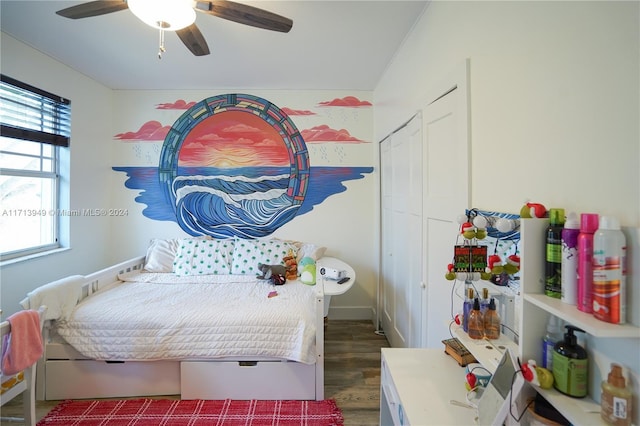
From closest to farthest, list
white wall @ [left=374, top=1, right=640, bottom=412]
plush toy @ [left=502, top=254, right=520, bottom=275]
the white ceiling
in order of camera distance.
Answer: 1. white wall @ [left=374, top=1, right=640, bottom=412]
2. plush toy @ [left=502, top=254, right=520, bottom=275]
3. the white ceiling

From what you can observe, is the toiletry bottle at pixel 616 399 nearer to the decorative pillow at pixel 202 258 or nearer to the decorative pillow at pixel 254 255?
the decorative pillow at pixel 254 255

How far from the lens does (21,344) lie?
1491 mm

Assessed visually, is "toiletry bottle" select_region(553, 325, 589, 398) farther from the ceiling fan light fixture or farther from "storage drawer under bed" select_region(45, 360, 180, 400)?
"storage drawer under bed" select_region(45, 360, 180, 400)

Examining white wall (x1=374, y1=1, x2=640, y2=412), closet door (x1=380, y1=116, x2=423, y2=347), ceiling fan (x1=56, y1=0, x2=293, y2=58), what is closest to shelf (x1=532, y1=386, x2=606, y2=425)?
white wall (x1=374, y1=1, x2=640, y2=412)

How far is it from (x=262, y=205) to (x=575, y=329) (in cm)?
277

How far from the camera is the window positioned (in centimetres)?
222

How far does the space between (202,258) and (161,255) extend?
0.47 metres

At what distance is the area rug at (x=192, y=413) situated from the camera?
69.2 inches

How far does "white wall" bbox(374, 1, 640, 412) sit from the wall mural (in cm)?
195

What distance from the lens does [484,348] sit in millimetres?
978

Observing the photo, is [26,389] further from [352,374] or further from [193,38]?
[193,38]

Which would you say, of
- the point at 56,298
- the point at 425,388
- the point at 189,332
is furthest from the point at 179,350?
the point at 425,388

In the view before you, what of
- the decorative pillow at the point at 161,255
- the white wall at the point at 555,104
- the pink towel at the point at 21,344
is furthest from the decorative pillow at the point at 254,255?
the white wall at the point at 555,104

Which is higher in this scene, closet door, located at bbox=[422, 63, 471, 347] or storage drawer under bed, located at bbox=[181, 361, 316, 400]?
closet door, located at bbox=[422, 63, 471, 347]
